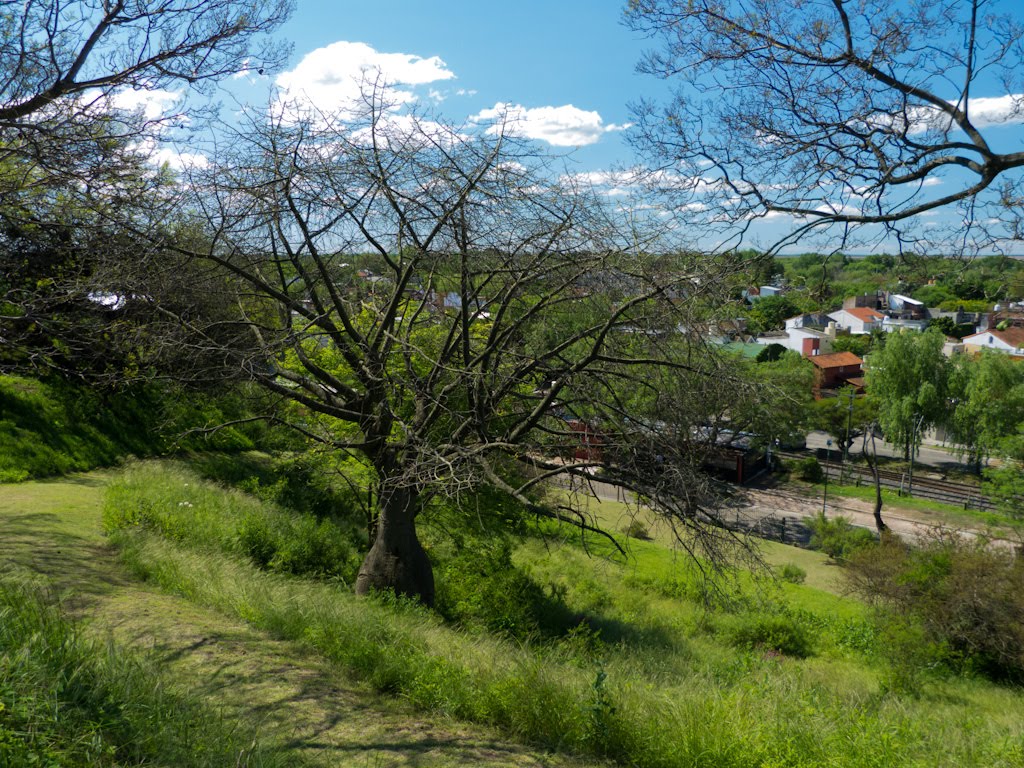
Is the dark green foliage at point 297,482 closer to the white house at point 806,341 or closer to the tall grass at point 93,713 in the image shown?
the tall grass at point 93,713

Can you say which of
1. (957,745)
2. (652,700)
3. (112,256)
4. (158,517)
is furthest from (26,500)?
(957,745)

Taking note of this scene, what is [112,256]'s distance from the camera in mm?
7516

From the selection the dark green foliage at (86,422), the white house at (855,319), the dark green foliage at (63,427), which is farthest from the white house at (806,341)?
the dark green foliage at (63,427)

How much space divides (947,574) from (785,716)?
574 inches

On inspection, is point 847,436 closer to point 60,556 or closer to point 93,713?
point 60,556

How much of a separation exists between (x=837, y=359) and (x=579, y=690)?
51622 mm

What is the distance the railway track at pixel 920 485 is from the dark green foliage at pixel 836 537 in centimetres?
1242

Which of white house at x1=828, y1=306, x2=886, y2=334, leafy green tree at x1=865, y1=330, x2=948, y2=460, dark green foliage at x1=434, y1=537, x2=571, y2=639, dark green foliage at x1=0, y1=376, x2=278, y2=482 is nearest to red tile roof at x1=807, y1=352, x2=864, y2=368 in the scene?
leafy green tree at x1=865, y1=330, x2=948, y2=460

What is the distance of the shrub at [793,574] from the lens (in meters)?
21.6

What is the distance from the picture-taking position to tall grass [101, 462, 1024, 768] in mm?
4270

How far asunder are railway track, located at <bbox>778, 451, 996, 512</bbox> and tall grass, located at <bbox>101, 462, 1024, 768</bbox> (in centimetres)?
3487

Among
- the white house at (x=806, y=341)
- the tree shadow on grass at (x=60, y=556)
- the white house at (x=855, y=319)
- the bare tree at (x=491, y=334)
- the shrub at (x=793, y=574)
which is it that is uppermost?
the white house at (x=855, y=319)

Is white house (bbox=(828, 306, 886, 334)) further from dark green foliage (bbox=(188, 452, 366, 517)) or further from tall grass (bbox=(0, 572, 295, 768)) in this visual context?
tall grass (bbox=(0, 572, 295, 768))

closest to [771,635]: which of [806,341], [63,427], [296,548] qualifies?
[296,548]
